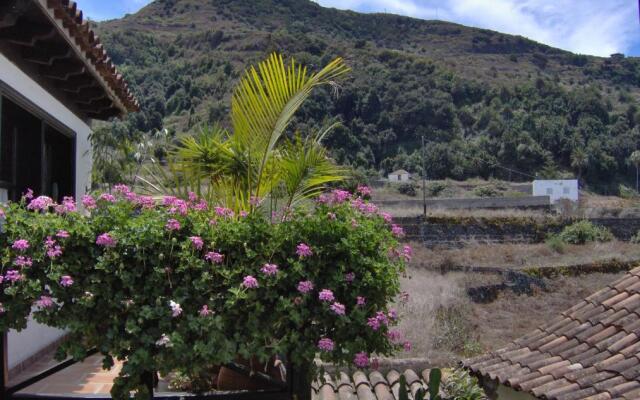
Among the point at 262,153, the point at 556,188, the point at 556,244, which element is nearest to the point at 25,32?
the point at 262,153

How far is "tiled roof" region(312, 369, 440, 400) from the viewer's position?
6996 mm

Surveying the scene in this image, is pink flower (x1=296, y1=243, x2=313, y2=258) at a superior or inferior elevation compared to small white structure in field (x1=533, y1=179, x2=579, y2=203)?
inferior

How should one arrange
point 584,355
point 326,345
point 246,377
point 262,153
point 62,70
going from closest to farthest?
point 326,345, point 246,377, point 262,153, point 584,355, point 62,70

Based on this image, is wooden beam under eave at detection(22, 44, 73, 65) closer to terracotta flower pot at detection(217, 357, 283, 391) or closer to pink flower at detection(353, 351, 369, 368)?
terracotta flower pot at detection(217, 357, 283, 391)

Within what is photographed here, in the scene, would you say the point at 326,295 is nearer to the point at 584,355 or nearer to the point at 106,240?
the point at 106,240

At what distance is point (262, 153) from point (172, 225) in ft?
4.56

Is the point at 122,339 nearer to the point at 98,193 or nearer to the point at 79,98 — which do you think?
the point at 98,193

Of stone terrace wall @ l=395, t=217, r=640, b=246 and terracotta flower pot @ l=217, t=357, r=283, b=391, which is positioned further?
stone terrace wall @ l=395, t=217, r=640, b=246

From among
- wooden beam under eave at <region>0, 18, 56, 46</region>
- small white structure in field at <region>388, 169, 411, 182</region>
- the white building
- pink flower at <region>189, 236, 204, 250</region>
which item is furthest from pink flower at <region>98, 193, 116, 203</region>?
small white structure in field at <region>388, 169, 411, 182</region>

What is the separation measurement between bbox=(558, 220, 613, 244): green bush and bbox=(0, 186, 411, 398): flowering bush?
26701 millimetres

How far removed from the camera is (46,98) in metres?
5.67

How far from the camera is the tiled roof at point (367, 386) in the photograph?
700cm

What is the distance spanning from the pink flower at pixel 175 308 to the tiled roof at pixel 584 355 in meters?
2.57

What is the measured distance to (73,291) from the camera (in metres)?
2.87
